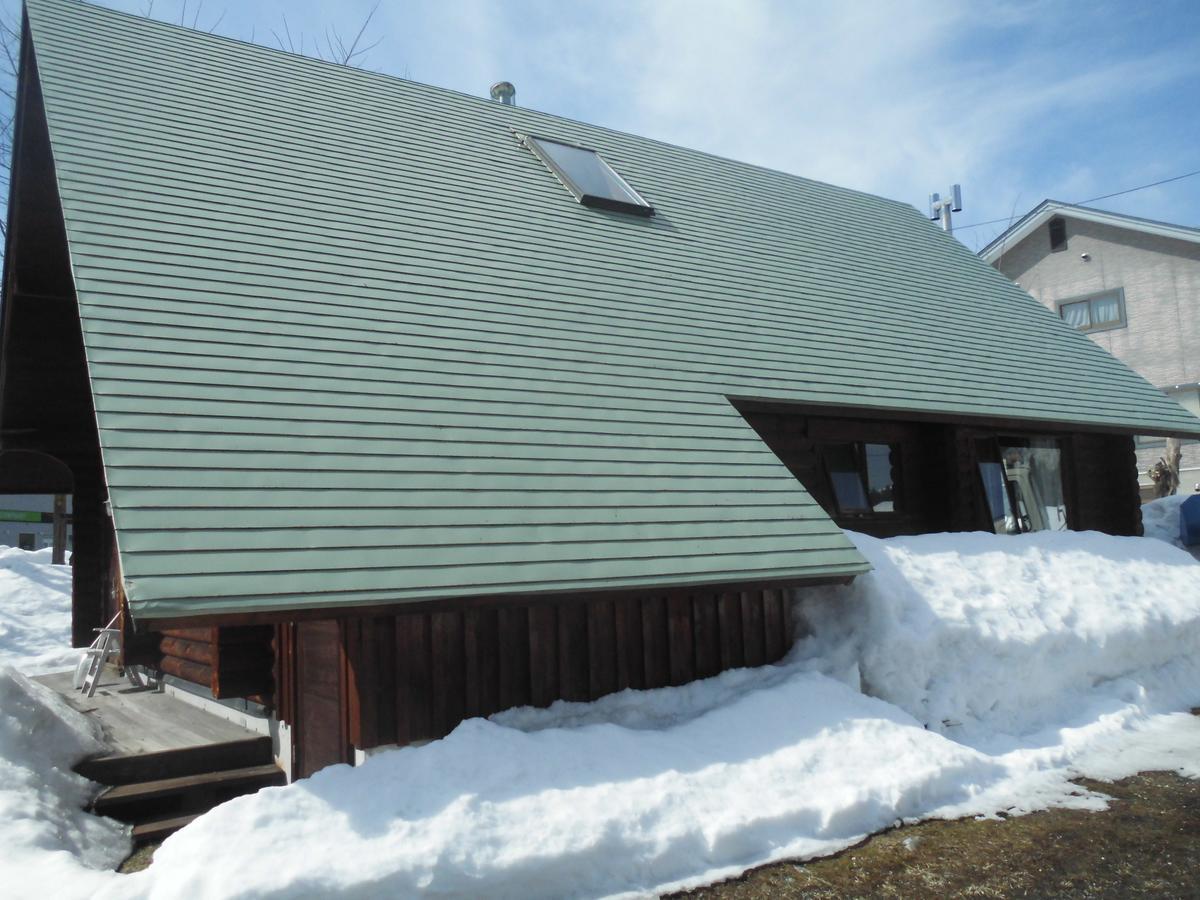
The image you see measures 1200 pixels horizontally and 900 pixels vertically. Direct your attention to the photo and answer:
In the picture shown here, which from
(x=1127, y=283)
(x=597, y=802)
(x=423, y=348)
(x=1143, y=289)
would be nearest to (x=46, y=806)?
(x=597, y=802)

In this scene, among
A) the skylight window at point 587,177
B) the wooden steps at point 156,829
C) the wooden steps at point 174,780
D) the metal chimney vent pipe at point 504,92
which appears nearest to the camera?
the wooden steps at point 156,829

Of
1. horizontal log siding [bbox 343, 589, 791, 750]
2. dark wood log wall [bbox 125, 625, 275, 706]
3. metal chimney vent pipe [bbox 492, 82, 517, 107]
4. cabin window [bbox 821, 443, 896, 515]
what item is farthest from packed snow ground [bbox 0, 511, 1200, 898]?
metal chimney vent pipe [bbox 492, 82, 517, 107]

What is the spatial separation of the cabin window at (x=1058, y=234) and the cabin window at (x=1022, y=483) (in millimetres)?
14509

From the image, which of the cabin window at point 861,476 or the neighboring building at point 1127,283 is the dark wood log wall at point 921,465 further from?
the neighboring building at point 1127,283

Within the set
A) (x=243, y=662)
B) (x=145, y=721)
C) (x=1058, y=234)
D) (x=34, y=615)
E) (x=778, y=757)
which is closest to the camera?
(x=778, y=757)

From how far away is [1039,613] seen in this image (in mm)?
7738

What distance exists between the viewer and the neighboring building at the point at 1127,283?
21797mm

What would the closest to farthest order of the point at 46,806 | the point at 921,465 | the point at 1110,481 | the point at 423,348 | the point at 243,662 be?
the point at 46,806 → the point at 243,662 → the point at 423,348 → the point at 921,465 → the point at 1110,481

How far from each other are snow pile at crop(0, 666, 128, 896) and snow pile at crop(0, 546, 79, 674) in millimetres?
5324

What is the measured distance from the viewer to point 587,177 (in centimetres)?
1129

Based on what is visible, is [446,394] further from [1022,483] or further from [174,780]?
[1022,483]

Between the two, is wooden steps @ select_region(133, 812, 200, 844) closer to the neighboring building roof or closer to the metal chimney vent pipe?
the metal chimney vent pipe

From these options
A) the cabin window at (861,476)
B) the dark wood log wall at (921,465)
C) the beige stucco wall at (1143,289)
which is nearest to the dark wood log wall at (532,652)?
the dark wood log wall at (921,465)

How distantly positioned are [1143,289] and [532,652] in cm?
2224
